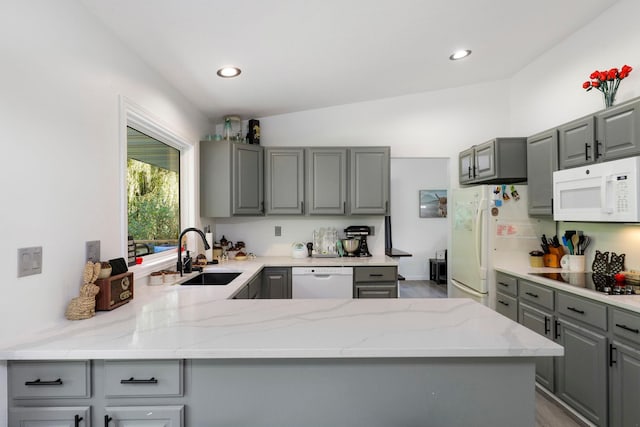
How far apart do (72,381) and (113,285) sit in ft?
1.79

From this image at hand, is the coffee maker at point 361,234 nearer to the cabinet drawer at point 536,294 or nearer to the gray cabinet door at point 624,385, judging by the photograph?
the cabinet drawer at point 536,294

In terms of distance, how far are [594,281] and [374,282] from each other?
1713 millimetres

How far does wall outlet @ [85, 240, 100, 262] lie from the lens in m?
1.69

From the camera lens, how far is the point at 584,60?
2.81 m

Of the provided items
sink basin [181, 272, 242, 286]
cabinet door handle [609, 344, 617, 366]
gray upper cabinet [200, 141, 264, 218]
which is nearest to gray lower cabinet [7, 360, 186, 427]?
sink basin [181, 272, 242, 286]

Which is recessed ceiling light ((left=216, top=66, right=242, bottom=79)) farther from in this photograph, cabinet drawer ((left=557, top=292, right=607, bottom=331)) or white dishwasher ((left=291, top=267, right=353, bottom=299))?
cabinet drawer ((left=557, top=292, right=607, bottom=331))

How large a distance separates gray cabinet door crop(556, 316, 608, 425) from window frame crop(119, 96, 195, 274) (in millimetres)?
2966

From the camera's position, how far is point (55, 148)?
4.83 feet

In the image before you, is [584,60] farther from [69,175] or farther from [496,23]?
[69,175]

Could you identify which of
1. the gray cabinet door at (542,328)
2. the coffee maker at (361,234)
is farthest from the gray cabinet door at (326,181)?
the gray cabinet door at (542,328)

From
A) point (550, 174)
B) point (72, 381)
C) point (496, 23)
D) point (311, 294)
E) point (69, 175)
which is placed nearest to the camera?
point (72, 381)

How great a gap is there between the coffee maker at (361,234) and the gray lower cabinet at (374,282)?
18.9 inches

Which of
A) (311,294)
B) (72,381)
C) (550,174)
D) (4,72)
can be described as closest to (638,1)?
(550,174)

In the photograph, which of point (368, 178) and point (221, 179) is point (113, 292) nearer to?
point (221, 179)
